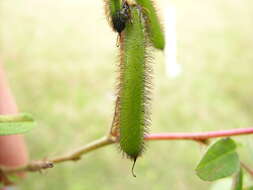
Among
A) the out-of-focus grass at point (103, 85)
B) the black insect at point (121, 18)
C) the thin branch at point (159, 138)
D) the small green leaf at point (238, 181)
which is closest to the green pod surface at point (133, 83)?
the black insect at point (121, 18)

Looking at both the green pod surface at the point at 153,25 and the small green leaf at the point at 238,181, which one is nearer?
the green pod surface at the point at 153,25

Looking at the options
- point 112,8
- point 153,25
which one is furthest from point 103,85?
point 112,8

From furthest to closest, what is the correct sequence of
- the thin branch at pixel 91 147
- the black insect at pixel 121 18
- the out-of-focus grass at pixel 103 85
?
the out-of-focus grass at pixel 103 85 < the thin branch at pixel 91 147 < the black insect at pixel 121 18

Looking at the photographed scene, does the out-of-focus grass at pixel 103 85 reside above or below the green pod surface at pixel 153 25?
below

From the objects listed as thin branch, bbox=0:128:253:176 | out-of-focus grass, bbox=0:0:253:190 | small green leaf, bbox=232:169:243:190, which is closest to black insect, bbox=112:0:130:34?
thin branch, bbox=0:128:253:176

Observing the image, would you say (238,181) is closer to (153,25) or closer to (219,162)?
(219,162)

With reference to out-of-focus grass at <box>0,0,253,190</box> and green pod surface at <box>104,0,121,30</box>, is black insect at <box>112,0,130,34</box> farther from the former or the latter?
out-of-focus grass at <box>0,0,253,190</box>

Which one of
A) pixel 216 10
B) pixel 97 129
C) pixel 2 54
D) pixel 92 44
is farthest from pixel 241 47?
pixel 2 54

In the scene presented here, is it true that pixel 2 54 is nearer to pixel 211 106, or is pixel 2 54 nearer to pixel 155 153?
pixel 155 153

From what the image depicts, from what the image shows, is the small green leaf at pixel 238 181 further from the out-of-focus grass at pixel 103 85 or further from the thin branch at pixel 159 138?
the out-of-focus grass at pixel 103 85
